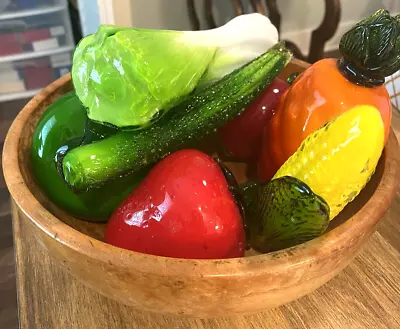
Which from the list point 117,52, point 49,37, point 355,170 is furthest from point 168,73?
point 49,37

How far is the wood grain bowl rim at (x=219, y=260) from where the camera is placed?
278 mm

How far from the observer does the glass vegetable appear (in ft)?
1.12

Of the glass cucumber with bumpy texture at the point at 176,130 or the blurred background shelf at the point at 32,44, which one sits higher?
the glass cucumber with bumpy texture at the point at 176,130

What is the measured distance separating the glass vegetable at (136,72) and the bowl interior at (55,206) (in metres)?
0.07

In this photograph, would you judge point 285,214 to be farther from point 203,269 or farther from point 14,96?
point 14,96

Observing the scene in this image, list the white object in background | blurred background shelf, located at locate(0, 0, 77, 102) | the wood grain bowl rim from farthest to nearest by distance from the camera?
blurred background shelf, located at locate(0, 0, 77, 102) < the white object in background < the wood grain bowl rim

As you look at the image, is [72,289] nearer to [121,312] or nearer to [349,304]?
[121,312]

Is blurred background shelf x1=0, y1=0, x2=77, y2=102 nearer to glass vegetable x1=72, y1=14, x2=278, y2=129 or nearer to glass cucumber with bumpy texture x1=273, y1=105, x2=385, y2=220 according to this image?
glass vegetable x1=72, y1=14, x2=278, y2=129

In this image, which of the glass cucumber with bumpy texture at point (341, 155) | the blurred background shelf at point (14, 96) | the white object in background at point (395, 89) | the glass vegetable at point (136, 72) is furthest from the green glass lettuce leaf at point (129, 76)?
the blurred background shelf at point (14, 96)

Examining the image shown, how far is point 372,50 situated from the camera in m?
0.35

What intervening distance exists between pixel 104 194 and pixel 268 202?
0.43 feet

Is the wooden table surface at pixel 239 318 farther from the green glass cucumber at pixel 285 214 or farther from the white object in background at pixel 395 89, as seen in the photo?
the white object in background at pixel 395 89

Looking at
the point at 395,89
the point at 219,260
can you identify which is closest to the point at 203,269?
the point at 219,260

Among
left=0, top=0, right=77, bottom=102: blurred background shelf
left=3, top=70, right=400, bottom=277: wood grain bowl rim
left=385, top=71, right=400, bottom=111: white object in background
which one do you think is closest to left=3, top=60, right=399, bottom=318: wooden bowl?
left=3, top=70, right=400, bottom=277: wood grain bowl rim
